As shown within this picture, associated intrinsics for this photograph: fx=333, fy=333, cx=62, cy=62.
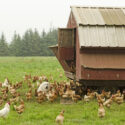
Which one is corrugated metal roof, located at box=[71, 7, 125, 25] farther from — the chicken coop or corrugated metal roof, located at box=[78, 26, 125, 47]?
corrugated metal roof, located at box=[78, 26, 125, 47]

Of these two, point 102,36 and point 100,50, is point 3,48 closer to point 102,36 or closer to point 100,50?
point 102,36

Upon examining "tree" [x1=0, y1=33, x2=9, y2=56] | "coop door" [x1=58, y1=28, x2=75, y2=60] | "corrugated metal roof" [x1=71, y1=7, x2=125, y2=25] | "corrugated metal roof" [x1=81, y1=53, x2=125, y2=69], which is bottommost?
"corrugated metal roof" [x1=81, y1=53, x2=125, y2=69]

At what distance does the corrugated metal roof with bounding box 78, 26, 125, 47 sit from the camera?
39.9 feet

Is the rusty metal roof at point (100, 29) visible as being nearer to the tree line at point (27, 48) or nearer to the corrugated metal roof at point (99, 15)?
the corrugated metal roof at point (99, 15)

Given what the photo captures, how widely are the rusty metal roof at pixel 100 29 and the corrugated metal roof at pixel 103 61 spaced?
0.44 m

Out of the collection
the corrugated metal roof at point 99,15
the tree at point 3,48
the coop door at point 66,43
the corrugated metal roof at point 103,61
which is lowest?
the corrugated metal roof at point 103,61

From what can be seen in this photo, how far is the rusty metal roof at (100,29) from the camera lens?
12227 millimetres

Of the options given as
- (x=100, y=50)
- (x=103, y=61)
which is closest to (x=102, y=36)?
(x=100, y=50)

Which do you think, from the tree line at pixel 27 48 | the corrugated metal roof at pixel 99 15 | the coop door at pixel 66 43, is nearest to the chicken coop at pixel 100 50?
the corrugated metal roof at pixel 99 15

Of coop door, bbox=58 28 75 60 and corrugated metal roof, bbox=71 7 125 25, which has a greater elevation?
corrugated metal roof, bbox=71 7 125 25

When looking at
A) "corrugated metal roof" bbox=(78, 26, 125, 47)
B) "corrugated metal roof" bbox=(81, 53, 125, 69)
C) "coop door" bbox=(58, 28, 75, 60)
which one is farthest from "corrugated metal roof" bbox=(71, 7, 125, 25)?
"corrugated metal roof" bbox=(81, 53, 125, 69)

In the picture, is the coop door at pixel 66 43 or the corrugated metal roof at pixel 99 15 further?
the coop door at pixel 66 43

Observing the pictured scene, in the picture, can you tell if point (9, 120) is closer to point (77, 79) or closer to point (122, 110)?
point (122, 110)

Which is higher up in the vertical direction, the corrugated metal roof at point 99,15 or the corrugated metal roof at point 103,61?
the corrugated metal roof at point 99,15
